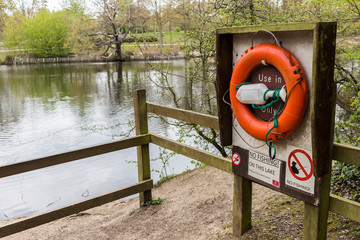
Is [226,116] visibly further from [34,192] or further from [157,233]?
[34,192]

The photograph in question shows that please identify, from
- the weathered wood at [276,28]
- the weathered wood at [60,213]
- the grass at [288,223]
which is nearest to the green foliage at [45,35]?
the weathered wood at [60,213]

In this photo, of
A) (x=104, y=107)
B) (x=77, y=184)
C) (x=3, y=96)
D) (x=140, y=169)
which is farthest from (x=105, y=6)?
(x=140, y=169)

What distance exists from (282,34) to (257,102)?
1.42 feet

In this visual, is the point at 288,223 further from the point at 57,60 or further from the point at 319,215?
the point at 57,60

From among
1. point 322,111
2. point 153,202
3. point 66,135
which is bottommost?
point 66,135

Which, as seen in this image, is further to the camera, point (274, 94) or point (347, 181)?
point (347, 181)

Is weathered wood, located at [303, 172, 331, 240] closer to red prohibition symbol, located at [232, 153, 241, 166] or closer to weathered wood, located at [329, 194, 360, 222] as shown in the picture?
weathered wood, located at [329, 194, 360, 222]

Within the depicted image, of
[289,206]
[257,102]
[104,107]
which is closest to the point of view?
[257,102]

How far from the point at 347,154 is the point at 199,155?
136 centimetres

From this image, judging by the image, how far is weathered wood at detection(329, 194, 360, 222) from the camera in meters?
2.04

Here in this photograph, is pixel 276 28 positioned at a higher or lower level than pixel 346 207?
higher

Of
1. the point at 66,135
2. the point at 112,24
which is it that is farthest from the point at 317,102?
the point at 112,24

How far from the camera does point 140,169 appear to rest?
385 centimetres

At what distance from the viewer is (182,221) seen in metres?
3.45
